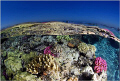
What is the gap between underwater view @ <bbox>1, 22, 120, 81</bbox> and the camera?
4.40 meters

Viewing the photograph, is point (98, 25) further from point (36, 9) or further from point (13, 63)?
point (13, 63)

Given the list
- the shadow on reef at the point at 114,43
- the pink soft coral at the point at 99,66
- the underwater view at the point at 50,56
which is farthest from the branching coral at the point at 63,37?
the shadow on reef at the point at 114,43

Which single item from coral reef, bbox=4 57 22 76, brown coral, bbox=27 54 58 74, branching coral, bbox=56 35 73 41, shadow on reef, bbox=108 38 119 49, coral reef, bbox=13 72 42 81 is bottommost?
coral reef, bbox=13 72 42 81

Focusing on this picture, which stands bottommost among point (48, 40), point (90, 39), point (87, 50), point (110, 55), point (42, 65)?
point (110, 55)

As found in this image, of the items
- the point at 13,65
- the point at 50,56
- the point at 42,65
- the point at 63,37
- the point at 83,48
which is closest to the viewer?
the point at 42,65

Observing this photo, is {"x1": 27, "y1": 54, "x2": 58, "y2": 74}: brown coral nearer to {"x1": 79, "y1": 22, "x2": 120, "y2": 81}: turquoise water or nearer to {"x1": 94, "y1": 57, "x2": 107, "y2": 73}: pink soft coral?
{"x1": 94, "y1": 57, "x2": 107, "y2": 73}: pink soft coral

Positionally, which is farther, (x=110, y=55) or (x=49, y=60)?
(x=110, y=55)

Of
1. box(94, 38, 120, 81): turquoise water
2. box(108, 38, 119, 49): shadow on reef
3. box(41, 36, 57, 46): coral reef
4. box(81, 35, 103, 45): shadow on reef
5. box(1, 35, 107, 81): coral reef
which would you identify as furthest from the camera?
box(108, 38, 119, 49): shadow on reef

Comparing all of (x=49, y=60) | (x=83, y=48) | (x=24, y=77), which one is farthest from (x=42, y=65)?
(x=83, y=48)

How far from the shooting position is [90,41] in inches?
321

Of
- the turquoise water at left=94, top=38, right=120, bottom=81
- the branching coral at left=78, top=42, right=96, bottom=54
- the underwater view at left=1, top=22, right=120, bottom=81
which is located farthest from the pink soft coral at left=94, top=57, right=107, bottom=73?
the turquoise water at left=94, top=38, right=120, bottom=81

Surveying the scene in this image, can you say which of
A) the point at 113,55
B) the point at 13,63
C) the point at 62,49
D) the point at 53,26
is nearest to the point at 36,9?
the point at 53,26

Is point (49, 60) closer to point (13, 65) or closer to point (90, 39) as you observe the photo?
point (13, 65)

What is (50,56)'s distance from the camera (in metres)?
4.38
